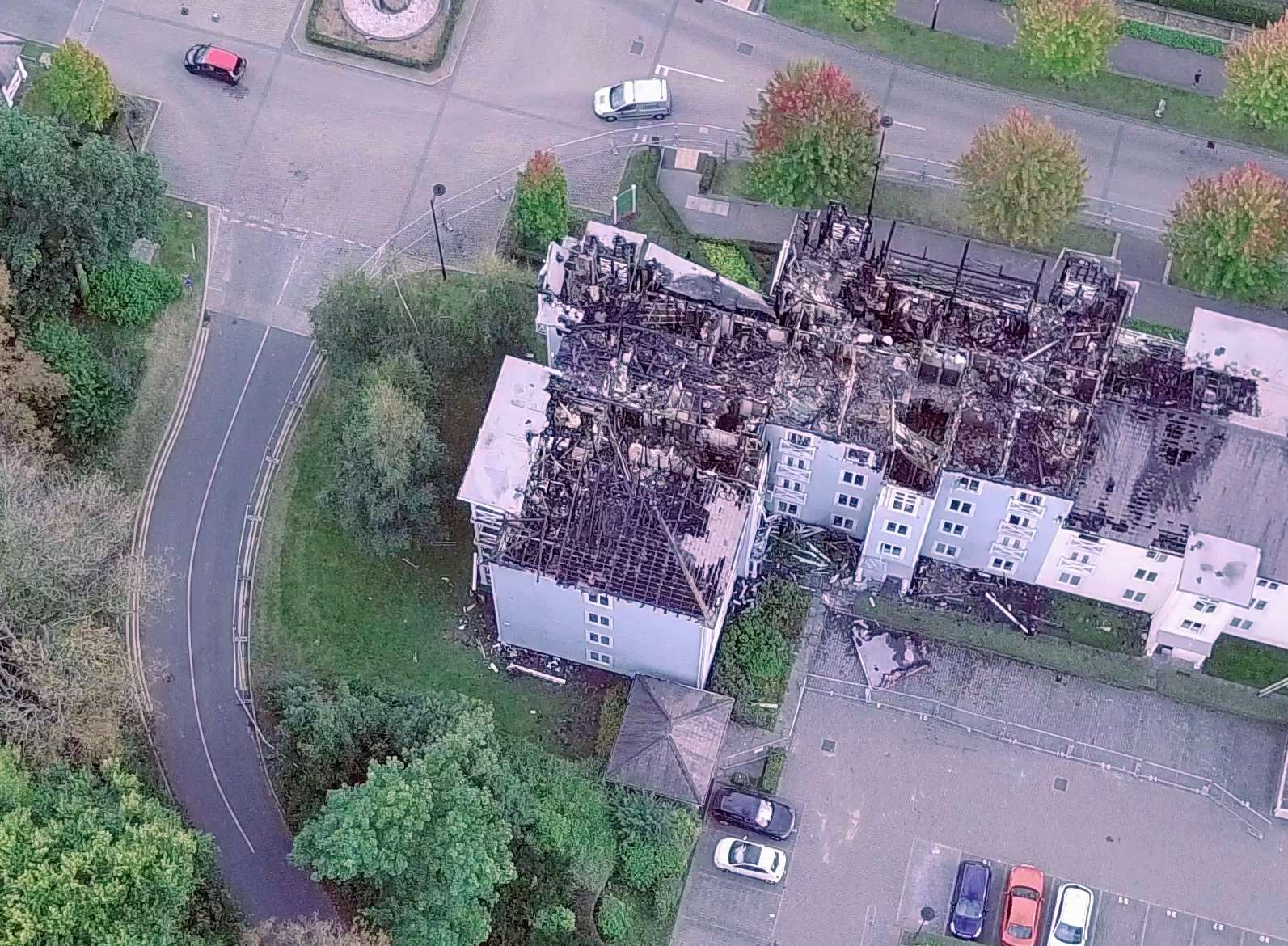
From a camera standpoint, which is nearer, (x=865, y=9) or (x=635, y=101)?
(x=865, y=9)

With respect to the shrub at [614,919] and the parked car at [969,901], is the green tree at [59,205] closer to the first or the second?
the shrub at [614,919]

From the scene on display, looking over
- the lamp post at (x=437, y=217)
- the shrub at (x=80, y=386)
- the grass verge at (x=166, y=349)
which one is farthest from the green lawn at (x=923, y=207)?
the shrub at (x=80, y=386)

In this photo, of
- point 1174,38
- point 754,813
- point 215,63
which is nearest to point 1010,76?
point 1174,38

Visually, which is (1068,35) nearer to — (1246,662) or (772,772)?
(1246,662)

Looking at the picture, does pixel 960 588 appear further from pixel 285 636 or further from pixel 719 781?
pixel 285 636

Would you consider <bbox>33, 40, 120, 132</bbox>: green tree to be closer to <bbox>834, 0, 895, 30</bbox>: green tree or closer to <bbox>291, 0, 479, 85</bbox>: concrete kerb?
<bbox>291, 0, 479, 85</bbox>: concrete kerb

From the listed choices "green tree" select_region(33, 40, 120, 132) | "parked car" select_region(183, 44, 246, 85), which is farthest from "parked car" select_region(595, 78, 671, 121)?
"green tree" select_region(33, 40, 120, 132)

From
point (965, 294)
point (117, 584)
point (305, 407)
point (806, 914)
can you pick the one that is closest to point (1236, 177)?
point (965, 294)
